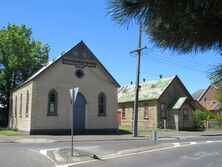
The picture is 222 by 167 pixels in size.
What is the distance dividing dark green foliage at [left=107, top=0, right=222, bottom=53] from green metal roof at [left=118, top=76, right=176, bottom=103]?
4546 centimetres

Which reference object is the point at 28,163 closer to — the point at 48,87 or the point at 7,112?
the point at 48,87

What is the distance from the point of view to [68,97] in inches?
1500

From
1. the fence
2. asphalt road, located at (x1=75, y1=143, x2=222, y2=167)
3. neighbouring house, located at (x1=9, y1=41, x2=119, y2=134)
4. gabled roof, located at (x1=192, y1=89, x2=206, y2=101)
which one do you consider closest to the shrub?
the fence

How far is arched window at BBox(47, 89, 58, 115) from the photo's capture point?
37.0m

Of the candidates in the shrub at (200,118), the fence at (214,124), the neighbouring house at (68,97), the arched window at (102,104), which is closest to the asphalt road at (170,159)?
the neighbouring house at (68,97)

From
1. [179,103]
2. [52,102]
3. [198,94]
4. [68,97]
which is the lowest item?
[52,102]

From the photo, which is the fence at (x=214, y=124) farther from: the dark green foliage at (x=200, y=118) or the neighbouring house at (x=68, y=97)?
the neighbouring house at (x=68, y=97)

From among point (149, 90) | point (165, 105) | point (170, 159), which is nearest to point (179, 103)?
point (165, 105)

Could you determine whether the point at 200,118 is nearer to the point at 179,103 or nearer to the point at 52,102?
the point at 179,103

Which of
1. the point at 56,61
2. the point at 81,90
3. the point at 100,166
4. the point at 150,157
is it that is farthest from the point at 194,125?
the point at 100,166

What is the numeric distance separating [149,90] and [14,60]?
650 inches

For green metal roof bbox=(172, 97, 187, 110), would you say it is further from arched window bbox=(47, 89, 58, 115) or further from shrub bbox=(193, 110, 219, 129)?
arched window bbox=(47, 89, 58, 115)

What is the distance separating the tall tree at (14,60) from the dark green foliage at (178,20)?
47380 millimetres

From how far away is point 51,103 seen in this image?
37.2m
